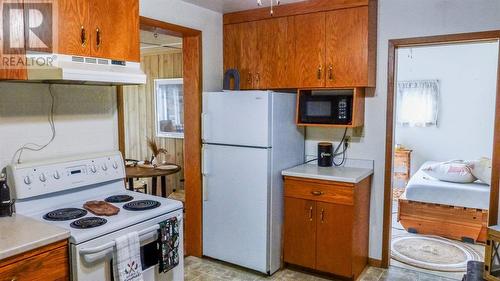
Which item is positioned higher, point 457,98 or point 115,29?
point 115,29

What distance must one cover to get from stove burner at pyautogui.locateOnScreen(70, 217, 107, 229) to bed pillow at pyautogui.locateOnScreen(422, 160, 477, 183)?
3.82m

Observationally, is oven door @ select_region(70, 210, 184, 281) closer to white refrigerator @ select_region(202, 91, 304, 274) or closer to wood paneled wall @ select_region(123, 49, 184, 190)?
white refrigerator @ select_region(202, 91, 304, 274)

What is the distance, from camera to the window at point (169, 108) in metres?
6.05

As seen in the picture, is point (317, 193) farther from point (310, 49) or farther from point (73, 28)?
point (73, 28)

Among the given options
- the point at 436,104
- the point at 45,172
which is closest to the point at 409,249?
the point at 436,104

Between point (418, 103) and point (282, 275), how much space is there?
13.6 ft

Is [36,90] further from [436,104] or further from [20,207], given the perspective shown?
[436,104]

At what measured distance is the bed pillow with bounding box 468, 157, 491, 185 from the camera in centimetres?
411

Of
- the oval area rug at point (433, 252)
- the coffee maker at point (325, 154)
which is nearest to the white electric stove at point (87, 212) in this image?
the coffee maker at point (325, 154)

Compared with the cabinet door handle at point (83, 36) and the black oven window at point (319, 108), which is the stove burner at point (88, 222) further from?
the black oven window at point (319, 108)

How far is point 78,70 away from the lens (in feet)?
6.44

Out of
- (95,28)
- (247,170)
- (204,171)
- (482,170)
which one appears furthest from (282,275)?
(482,170)

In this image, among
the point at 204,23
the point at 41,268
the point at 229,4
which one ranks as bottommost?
the point at 41,268

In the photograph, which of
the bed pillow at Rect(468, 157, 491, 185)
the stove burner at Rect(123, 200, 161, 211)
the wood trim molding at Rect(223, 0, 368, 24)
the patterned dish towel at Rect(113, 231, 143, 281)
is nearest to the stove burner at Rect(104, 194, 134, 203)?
the stove burner at Rect(123, 200, 161, 211)
